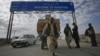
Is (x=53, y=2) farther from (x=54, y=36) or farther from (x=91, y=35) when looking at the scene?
(x=54, y=36)

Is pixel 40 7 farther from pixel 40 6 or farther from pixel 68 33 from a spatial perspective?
pixel 68 33

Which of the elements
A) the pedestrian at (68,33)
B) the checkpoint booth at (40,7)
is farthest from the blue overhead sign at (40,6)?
the pedestrian at (68,33)

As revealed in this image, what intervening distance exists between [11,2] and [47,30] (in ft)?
74.9

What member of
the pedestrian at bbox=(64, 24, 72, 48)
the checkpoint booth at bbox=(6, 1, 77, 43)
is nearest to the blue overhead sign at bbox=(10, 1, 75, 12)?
the checkpoint booth at bbox=(6, 1, 77, 43)

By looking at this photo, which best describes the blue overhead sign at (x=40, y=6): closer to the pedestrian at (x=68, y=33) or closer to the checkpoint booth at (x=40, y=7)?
the checkpoint booth at (x=40, y=7)

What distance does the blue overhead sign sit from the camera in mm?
28547

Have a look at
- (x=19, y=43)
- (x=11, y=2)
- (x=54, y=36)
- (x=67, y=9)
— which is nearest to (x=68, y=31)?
(x=54, y=36)

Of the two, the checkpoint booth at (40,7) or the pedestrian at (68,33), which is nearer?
the pedestrian at (68,33)

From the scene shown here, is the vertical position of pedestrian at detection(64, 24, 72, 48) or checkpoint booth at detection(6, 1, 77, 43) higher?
checkpoint booth at detection(6, 1, 77, 43)

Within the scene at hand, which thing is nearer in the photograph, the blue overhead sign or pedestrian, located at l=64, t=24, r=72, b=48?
pedestrian, located at l=64, t=24, r=72, b=48

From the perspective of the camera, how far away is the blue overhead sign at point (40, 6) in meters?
28.5

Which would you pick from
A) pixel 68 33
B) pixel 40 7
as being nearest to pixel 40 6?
pixel 40 7

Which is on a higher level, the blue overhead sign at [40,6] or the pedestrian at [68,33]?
the blue overhead sign at [40,6]

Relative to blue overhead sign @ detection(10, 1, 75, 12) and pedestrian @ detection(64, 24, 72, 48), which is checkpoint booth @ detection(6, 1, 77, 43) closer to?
blue overhead sign @ detection(10, 1, 75, 12)
